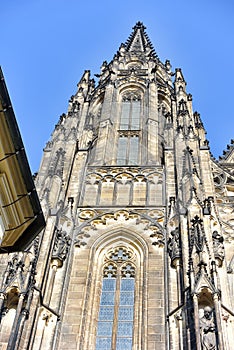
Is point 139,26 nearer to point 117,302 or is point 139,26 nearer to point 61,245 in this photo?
point 61,245

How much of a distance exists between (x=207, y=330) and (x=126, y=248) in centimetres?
523

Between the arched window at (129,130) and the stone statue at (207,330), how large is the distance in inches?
434

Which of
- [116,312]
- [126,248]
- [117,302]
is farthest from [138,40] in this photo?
[116,312]

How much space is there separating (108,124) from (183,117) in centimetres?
351

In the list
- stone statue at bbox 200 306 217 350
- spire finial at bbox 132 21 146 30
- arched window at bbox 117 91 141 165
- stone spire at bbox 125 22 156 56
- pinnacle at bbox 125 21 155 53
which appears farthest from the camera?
spire finial at bbox 132 21 146 30

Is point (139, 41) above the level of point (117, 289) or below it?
above

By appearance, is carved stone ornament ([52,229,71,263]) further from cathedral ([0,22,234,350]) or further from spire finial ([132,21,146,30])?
spire finial ([132,21,146,30])

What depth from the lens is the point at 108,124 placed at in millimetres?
25219

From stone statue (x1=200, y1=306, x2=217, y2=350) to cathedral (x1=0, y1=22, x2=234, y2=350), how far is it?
2 cm

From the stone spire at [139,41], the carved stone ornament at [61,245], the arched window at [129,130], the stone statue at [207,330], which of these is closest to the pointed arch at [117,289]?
the carved stone ornament at [61,245]

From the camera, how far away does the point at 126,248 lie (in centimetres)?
1711

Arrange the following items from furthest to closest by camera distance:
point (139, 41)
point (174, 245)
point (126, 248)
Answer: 1. point (139, 41)
2. point (126, 248)
3. point (174, 245)

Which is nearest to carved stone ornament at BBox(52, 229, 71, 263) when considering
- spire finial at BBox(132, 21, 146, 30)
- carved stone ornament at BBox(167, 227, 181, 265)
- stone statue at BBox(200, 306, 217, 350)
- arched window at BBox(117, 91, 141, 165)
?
carved stone ornament at BBox(167, 227, 181, 265)

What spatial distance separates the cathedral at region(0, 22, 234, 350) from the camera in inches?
525
